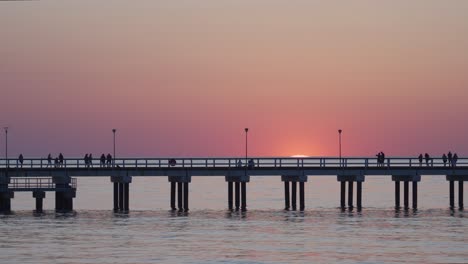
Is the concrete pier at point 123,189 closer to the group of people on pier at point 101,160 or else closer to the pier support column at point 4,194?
the group of people on pier at point 101,160

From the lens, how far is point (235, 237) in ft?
253

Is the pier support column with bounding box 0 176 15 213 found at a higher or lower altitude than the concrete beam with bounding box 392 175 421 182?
lower

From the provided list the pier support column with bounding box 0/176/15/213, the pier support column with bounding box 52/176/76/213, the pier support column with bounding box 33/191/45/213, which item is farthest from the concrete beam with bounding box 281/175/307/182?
the pier support column with bounding box 0/176/15/213

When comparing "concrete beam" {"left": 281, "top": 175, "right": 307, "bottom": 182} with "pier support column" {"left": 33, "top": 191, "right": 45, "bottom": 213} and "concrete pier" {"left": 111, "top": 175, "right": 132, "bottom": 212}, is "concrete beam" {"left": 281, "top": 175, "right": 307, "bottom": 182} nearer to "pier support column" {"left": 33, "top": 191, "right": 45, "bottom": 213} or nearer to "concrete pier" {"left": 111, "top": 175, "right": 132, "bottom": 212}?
"concrete pier" {"left": 111, "top": 175, "right": 132, "bottom": 212}

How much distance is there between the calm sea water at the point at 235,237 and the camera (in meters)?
66.2

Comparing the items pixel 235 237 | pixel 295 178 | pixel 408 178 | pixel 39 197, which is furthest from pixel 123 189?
pixel 235 237

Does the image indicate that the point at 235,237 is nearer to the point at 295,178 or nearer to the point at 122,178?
the point at 122,178

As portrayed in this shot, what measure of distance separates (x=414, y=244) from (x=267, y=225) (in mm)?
15564

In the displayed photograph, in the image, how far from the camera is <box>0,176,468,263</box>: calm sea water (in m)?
66.2

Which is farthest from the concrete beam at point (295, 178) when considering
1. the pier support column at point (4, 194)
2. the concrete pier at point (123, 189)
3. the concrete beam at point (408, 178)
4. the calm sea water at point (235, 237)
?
the pier support column at point (4, 194)

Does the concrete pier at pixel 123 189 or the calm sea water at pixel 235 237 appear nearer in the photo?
the calm sea water at pixel 235 237

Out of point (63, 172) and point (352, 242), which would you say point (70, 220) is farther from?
point (352, 242)

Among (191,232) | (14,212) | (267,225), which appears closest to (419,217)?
(267,225)

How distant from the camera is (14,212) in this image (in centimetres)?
9969
